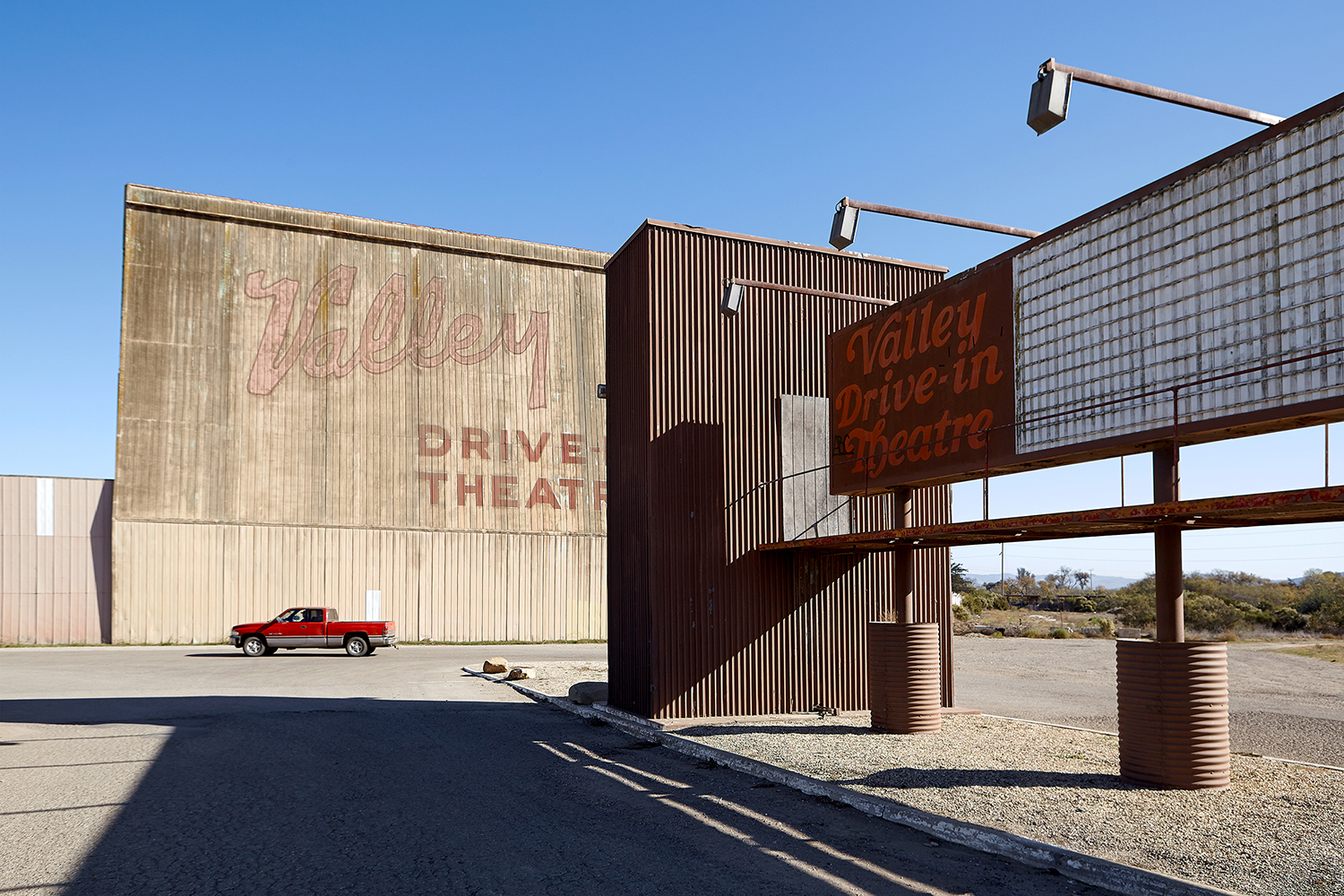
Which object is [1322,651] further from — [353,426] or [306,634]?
[353,426]

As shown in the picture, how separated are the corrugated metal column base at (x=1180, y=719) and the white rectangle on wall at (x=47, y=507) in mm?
35348

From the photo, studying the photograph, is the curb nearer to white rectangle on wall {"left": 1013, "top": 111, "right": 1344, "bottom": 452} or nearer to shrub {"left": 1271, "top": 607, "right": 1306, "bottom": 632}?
white rectangle on wall {"left": 1013, "top": 111, "right": 1344, "bottom": 452}

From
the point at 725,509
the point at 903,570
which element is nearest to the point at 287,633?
the point at 725,509

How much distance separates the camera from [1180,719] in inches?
372

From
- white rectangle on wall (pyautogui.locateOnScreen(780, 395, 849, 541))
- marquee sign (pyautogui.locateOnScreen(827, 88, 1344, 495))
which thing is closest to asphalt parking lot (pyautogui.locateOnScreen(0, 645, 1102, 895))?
white rectangle on wall (pyautogui.locateOnScreen(780, 395, 849, 541))

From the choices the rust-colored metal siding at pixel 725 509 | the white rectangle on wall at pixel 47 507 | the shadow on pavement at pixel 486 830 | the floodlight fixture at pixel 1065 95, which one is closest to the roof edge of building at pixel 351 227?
the white rectangle on wall at pixel 47 507

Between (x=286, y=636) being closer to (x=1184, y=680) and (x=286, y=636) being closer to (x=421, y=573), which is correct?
(x=421, y=573)

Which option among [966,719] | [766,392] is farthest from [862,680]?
[766,392]

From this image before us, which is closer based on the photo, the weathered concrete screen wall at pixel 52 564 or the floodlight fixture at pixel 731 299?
the floodlight fixture at pixel 731 299

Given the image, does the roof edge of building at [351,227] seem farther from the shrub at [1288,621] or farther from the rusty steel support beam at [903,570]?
the shrub at [1288,621]

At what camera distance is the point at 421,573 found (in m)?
37.5

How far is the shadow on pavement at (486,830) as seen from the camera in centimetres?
668

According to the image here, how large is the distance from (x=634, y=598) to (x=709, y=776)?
17.9 feet

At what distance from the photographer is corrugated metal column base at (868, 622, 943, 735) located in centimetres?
1316
